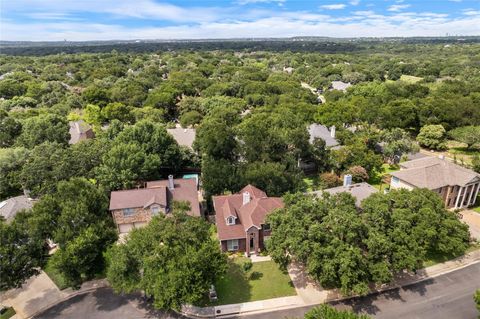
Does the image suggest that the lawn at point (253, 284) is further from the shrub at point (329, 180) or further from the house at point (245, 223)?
the shrub at point (329, 180)

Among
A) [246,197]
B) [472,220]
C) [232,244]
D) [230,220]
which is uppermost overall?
[246,197]

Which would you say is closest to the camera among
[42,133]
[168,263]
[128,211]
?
[168,263]

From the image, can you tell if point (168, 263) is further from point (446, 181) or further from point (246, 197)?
point (446, 181)

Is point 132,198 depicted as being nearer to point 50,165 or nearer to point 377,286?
point 50,165

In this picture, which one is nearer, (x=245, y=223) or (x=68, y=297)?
(x=68, y=297)

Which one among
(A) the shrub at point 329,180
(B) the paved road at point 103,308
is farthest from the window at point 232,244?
(A) the shrub at point 329,180

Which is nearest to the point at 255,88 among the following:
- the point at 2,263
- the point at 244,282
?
the point at 244,282

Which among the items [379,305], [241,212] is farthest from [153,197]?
[379,305]
